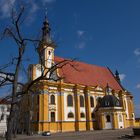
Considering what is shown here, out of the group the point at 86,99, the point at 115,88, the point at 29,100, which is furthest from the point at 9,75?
the point at 115,88

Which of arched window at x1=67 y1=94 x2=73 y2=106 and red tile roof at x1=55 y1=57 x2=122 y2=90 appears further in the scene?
red tile roof at x1=55 y1=57 x2=122 y2=90

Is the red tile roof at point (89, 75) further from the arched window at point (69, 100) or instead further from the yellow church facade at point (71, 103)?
the arched window at point (69, 100)

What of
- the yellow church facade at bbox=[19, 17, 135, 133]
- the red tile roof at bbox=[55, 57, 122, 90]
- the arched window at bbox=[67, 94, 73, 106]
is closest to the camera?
the yellow church facade at bbox=[19, 17, 135, 133]

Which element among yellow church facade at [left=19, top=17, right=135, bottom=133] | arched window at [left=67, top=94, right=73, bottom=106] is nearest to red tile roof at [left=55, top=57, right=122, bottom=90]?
yellow church facade at [left=19, top=17, right=135, bottom=133]

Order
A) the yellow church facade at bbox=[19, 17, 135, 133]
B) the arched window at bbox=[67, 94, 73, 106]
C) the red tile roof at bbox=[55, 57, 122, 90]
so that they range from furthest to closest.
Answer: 1. the red tile roof at bbox=[55, 57, 122, 90]
2. the arched window at bbox=[67, 94, 73, 106]
3. the yellow church facade at bbox=[19, 17, 135, 133]

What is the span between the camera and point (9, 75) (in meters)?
14.5

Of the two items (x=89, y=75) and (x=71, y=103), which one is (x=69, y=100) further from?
(x=89, y=75)

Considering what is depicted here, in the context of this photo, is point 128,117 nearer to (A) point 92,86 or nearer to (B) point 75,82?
(A) point 92,86

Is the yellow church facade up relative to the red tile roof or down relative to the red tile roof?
down

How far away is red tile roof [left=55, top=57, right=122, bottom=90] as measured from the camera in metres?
55.5

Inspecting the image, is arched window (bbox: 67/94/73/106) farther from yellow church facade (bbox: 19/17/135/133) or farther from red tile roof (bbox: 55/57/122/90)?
red tile roof (bbox: 55/57/122/90)

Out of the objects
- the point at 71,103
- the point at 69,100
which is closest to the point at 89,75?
the point at 69,100

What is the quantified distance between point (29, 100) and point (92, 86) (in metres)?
16.2

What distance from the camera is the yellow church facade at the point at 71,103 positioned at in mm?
47594
